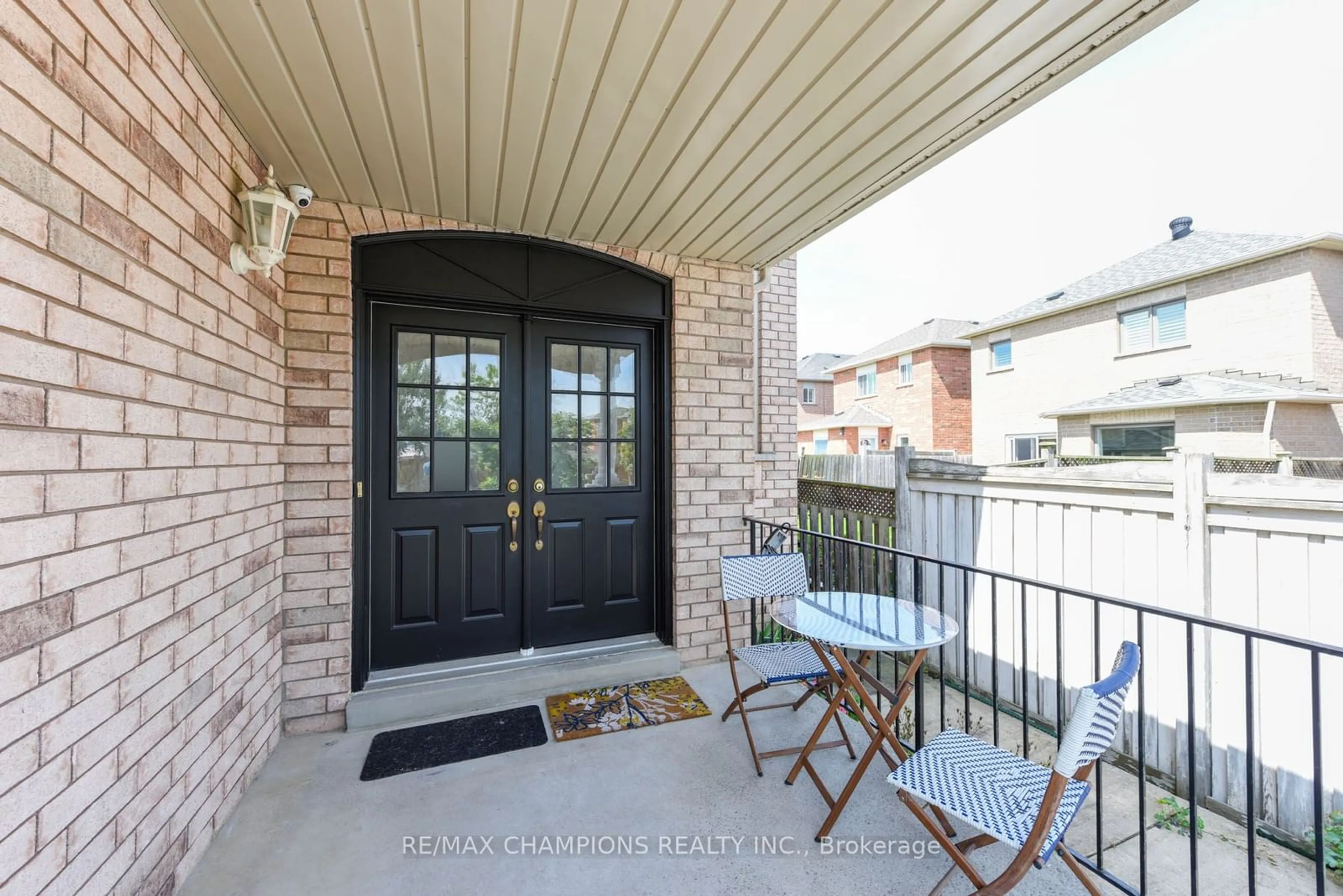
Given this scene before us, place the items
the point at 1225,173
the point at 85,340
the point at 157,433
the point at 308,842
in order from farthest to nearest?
the point at 1225,173 → the point at 308,842 → the point at 157,433 → the point at 85,340

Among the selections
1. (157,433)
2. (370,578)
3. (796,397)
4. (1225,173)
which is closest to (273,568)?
(370,578)

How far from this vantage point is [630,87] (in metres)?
1.82

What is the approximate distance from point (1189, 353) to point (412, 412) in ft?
40.6

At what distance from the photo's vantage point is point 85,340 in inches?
49.0

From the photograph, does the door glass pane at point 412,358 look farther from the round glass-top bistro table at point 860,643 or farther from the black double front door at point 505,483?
the round glass-top bistro table at point 860,643

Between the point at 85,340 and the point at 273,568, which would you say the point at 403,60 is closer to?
the point at 85,340

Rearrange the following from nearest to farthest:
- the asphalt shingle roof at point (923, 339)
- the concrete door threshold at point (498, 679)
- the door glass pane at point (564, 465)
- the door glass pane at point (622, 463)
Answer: the concrete door threshold at point (498, 679) → the door glass pane at point (564, 465) → the door glass pane at point (622, 463) → the asphalt shingle roof at point (923, 339)

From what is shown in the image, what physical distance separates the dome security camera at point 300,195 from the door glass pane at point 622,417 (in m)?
1.79

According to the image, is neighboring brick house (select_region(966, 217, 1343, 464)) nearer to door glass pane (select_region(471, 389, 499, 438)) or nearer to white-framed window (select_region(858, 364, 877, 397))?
white-framed window (select_region(858, 364, 877, 397))

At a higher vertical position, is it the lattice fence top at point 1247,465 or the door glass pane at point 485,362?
the door glass pane at point 485,362

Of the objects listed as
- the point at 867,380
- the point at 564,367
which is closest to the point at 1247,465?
the point at 564,367

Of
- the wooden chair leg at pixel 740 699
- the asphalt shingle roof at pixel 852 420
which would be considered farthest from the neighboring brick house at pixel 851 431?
the wooden chair leg at pixel 740 699

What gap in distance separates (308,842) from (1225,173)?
1515 centimetres

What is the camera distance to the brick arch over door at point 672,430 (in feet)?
8.33
